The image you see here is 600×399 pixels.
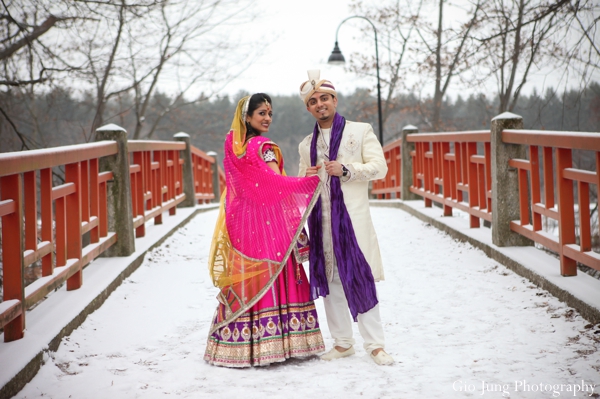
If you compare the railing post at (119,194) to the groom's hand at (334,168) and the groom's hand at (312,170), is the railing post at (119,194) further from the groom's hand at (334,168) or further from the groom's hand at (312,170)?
the groom's hand at (334,168)

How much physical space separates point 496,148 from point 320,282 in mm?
3299

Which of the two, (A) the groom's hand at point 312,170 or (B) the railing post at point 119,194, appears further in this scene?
(B) the railing post at point 119,194

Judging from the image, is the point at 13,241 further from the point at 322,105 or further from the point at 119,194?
the point at 119,194

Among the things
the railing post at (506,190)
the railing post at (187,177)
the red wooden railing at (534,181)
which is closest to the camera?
the red wooden railing at (534,181)

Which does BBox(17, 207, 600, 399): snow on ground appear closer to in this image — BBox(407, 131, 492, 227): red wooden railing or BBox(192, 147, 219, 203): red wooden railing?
BBox(407, 131, 492, 227): red wooden railing

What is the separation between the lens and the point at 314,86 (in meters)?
3.81

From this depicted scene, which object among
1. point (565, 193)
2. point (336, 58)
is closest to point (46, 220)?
point (565, 193)

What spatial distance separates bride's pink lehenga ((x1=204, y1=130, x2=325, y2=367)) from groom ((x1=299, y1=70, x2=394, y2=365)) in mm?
115

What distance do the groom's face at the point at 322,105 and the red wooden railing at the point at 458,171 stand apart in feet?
Answer: 11.2

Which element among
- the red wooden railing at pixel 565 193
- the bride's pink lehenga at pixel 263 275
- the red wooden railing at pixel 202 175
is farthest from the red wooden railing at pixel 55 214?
the red wooden railing at pixel 202 175

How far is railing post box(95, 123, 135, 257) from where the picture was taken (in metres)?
6.46

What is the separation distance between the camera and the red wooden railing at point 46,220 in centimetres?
369

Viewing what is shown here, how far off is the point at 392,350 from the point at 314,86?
166 cm

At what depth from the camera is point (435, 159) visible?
388 inches
